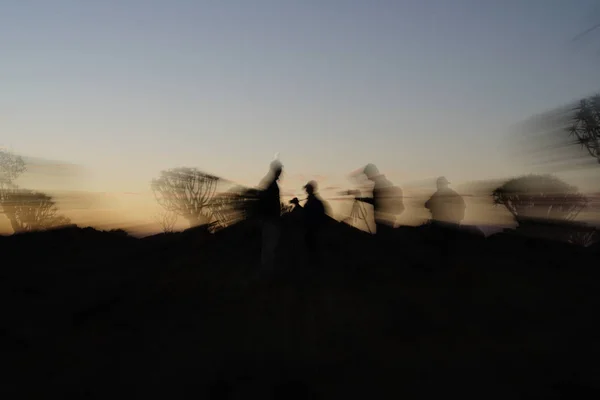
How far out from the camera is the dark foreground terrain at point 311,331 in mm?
5250

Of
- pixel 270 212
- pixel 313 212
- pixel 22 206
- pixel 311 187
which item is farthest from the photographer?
pixel 22 206

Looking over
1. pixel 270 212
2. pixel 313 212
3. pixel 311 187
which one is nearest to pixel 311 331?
pixel 270 212

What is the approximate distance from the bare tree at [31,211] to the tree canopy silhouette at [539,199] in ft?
108

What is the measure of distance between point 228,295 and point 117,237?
2363 centimetres

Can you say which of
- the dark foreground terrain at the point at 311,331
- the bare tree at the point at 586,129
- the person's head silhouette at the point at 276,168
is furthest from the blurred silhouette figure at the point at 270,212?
the bare tree at the point at 586,129

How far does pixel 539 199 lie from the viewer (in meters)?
26.8

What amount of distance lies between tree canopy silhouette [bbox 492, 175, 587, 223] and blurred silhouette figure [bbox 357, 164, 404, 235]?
12796 millimetres

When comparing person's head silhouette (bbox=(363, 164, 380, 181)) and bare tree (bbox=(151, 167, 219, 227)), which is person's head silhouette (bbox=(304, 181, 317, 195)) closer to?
person's head silhouette (bbox=(363, 164, 380, 181))

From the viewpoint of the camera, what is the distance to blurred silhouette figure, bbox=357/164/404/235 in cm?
1196

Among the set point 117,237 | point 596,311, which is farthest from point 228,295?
point 117,237

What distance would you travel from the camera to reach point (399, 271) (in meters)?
10.3

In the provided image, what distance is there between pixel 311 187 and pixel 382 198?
8.34ft

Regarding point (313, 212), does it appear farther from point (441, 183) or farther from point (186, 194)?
point (186, 194)

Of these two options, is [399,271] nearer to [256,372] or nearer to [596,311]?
[596,311]
